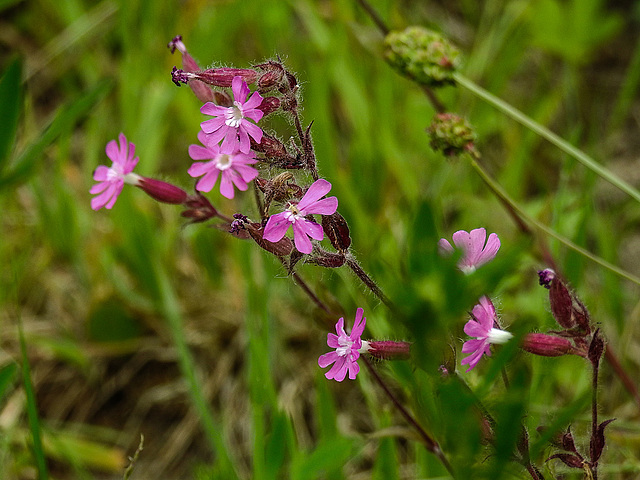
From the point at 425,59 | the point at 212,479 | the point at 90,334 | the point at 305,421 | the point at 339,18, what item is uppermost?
the point at 425,59

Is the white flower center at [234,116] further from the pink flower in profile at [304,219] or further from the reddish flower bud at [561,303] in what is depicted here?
the reddish flower bud at [561,303]

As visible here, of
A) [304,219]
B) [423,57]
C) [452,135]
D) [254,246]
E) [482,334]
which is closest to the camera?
[482,334]

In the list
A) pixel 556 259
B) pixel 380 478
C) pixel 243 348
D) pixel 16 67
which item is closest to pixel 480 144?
pixel 556 259

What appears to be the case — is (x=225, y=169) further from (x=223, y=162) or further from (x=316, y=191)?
(x=316, y=191)

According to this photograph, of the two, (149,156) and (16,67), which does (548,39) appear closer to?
(149,156)

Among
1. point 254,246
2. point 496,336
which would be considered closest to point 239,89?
point 496,336

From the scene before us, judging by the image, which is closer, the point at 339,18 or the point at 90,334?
the point at 90,334
